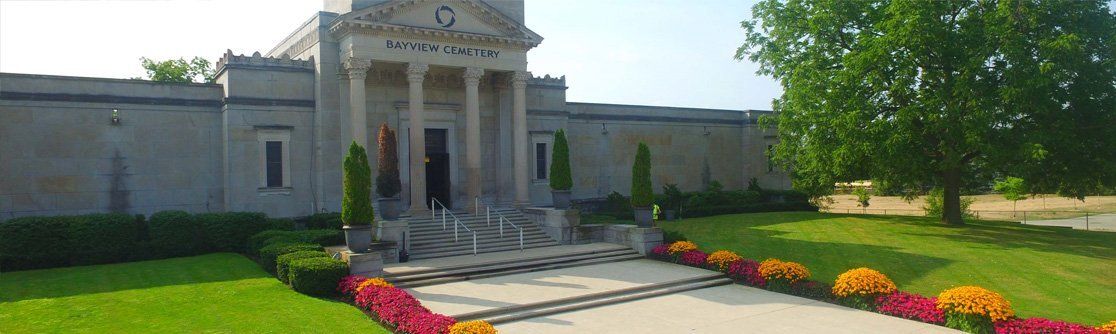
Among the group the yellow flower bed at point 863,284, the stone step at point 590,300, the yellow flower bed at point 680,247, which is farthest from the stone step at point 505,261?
the yellow flower bed at point 863,284

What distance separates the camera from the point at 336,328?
1300cm

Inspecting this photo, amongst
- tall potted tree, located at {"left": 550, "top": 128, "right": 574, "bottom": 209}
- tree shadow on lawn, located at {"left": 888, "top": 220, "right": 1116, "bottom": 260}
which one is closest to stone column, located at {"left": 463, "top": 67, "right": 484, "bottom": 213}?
tall potted tree, located at {"left": 550, "top": 128, "right": 574, "bottom": 209}

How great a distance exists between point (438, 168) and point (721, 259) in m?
13.7

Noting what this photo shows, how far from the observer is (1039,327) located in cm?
1262

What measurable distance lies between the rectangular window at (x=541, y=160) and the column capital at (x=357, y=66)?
9.52 meters

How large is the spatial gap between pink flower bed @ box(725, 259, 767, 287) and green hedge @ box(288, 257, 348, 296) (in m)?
10.3

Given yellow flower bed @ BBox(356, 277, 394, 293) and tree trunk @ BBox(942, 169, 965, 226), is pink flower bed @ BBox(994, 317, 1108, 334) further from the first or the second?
tree trunk @ BBox(942, 169, 965, 226)

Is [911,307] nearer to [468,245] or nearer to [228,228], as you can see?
[468,245]

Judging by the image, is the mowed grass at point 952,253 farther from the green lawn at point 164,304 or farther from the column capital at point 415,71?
the green lawn at point 164,304

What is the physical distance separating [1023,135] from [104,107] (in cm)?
3223

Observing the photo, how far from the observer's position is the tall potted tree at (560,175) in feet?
82.4

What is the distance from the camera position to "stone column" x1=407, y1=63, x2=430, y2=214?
2558 centimetres

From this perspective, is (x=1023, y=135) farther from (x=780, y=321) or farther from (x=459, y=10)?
(x=459, y=10)

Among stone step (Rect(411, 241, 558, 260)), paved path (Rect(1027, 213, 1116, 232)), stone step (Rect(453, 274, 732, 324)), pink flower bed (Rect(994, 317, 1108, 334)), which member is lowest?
paved path (Rect(1027, 213, 1116, 232))
